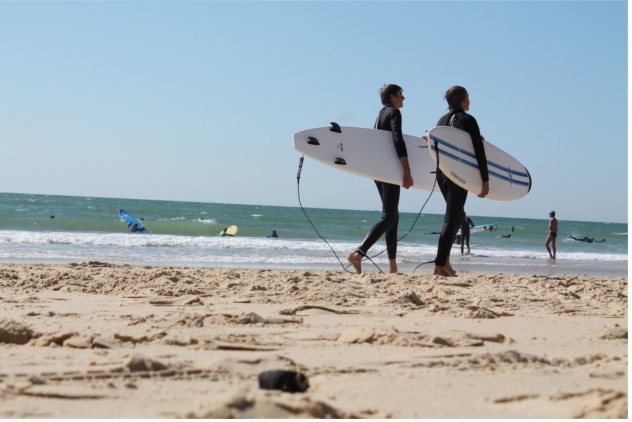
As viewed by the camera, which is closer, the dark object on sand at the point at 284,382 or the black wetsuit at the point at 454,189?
the dark object on sand at the point at 284,382

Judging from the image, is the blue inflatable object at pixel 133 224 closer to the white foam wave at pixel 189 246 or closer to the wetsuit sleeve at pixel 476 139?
the white foam wave at pixel 189 246

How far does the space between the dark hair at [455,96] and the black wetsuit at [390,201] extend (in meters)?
0.45

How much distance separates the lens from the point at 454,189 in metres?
6.46

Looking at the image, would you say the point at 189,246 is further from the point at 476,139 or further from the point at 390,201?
the point at 476,139

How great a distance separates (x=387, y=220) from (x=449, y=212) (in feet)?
1.74

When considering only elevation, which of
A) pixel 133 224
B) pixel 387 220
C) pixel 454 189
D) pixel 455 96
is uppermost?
pixel 455 96

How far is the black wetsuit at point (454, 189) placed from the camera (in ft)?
20.8

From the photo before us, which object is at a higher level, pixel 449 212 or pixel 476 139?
pixel 476 139

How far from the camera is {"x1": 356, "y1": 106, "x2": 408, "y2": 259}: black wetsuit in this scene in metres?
6.45

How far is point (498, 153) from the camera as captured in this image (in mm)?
7461

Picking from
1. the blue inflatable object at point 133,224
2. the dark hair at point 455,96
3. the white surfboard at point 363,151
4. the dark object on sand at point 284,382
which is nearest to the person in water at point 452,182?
the dark hair at point 455,96

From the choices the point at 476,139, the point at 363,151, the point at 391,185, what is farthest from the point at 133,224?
the point at 476,139

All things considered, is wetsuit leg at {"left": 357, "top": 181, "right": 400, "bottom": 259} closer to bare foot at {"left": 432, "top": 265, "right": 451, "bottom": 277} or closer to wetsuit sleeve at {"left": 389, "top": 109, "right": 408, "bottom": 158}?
wetsuit sleeve at {"left": 389, "top": 109, "right": 408, "bottom": 158}

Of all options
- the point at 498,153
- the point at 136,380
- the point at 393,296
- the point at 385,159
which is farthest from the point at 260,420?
the point at 498,153
